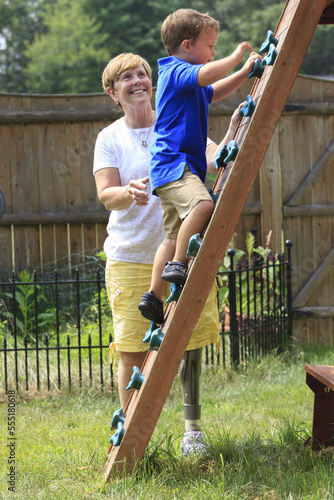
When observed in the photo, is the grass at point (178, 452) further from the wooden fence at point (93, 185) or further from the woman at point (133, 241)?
the wooden fence at point (93, 185)

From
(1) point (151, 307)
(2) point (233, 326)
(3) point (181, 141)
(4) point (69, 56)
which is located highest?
(4) point (69, 56)

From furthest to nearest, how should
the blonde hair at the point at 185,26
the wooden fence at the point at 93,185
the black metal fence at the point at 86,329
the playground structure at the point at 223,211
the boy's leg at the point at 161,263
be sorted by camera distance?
the wooden fence at the point at 93,185 < the black metal fence at the point at 86,329 < the boy's leg at the point at 161,263 < the blonde hair at the point at 185,26 < the playground structure at the point at 223,211

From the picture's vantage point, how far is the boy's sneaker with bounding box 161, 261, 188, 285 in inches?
88.9

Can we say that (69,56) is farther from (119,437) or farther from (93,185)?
(119,437)

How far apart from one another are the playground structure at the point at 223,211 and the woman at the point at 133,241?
0.32 metres

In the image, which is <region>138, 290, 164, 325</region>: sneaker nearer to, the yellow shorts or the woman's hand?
the yellow shorts

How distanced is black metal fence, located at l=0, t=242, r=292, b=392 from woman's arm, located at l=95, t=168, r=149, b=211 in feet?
6.12

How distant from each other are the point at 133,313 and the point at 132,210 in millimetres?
473

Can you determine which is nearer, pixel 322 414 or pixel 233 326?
pixel 322 414

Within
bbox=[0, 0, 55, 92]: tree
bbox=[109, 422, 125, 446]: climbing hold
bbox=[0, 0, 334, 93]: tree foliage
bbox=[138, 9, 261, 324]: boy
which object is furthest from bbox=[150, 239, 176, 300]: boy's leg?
bbox=[0, 0, 55, 92]: tree

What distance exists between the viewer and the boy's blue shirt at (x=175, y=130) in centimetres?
235

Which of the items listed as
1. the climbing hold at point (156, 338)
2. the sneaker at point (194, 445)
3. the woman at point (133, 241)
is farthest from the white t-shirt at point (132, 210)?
the sneaker at point (194, 445)

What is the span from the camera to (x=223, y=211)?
219 centimetres

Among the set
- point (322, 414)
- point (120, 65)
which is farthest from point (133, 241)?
point (322, 414)
